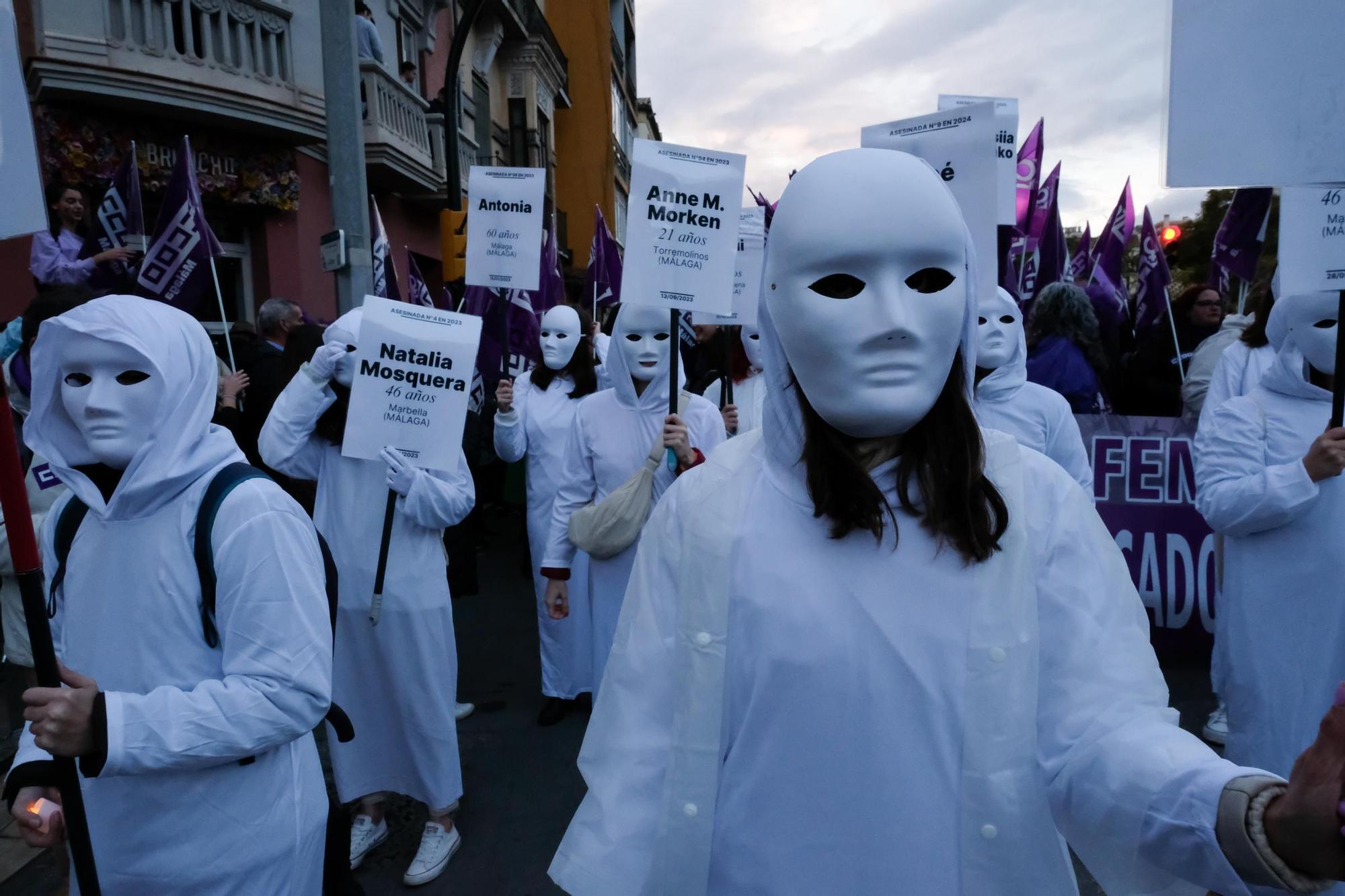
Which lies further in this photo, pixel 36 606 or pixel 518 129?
pixel 518 129

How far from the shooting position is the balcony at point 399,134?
13.5 m

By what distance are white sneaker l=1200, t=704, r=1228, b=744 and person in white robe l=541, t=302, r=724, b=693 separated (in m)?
2.83

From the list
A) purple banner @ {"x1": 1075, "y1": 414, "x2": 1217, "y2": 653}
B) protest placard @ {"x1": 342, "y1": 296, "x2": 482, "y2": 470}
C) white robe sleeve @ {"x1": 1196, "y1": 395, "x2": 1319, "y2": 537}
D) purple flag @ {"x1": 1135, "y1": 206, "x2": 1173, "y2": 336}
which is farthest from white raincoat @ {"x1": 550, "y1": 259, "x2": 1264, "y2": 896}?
purple flag @ {"x1": 1135, "y1": 206, "x2": 1173, "y2": 336}

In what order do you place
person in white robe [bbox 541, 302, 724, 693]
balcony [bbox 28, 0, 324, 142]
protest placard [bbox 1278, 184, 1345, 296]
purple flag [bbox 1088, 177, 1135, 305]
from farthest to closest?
balcony [bbox 28, 0, 324, 142], purple flag [bbox 1088, 177, 1135, 305], person in white robe [bbox 541, 302, 724, 693], protest placard [bbox 1278, 184, 1345, 296]

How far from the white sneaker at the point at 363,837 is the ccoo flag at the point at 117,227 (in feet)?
13.2

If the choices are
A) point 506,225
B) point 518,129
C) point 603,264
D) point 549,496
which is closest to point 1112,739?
point 549,496

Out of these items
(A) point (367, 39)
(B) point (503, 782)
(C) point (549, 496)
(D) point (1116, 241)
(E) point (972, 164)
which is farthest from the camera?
(A) point (367, 39)

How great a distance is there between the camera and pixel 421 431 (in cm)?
359

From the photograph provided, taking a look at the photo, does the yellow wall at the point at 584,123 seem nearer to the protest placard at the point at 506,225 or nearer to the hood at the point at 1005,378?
the protest placard at the point at 506,225

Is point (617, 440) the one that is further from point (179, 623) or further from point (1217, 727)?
point (1217, 727)

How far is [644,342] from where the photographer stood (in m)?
4.51

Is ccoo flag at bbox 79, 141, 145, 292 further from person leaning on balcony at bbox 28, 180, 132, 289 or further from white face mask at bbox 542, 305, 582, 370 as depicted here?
white face mask at bbox 542, 305, 582, 370

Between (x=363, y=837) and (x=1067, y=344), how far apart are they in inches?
177

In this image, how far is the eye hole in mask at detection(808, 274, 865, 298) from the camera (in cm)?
146
